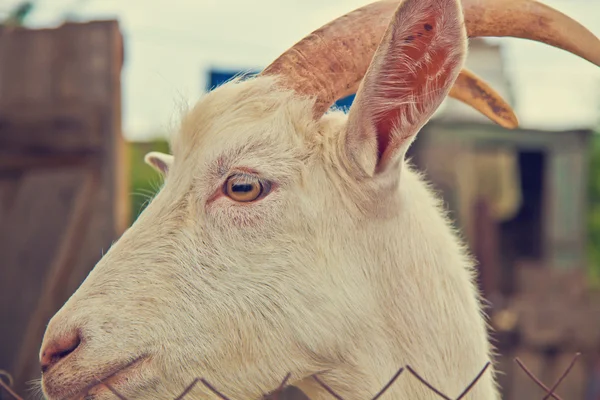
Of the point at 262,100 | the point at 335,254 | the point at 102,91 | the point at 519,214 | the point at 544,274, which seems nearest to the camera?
the point at 335,254

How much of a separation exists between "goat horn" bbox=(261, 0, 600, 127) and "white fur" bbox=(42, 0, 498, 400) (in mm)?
70

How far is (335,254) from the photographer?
2.30m

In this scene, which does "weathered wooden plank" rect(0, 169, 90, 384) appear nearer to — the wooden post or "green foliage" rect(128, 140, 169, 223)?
the wooden post

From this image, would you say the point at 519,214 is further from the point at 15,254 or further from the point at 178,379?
the point at 178,379

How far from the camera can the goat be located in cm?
217

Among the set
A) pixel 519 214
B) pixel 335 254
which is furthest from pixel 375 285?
pixel 519 214

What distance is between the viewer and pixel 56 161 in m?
5.35

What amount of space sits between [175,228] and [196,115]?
1.26ft

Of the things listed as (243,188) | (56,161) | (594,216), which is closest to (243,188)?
(243,188)

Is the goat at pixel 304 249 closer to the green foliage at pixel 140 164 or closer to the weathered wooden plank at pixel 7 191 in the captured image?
the weathered wooden plank at pixel 7 191

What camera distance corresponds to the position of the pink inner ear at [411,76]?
2.15 metres

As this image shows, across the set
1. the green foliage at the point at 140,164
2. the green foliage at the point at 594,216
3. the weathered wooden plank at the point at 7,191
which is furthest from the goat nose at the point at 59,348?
the green foliage at the point at 594,216

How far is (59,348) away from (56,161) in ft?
11.1

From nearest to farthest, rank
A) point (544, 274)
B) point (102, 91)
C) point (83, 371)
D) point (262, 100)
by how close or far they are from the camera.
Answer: point (83, 371) < point (262, 100) < point (102, 91) < point (544, 274)
